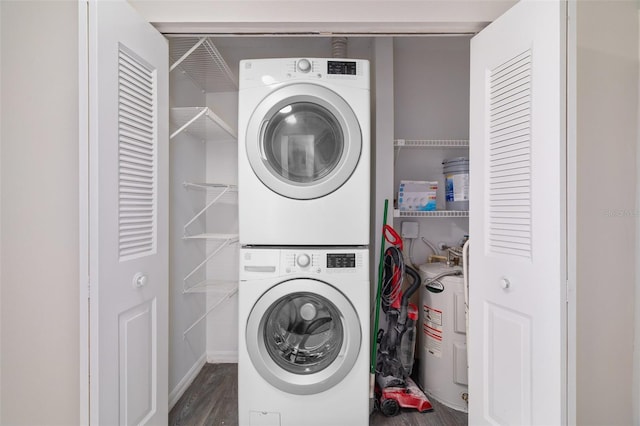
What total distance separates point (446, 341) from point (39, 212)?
83.6 inches

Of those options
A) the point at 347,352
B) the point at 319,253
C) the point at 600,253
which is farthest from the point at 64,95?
the point at 600,253

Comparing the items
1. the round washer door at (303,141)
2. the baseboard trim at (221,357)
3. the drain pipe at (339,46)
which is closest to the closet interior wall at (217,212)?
the baseboard trim at (221,357)

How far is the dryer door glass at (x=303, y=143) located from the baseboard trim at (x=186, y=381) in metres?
1.50

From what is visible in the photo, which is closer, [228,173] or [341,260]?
[341,260]

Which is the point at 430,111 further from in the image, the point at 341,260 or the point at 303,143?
the point at 341,260

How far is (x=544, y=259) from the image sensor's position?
1.10 meters

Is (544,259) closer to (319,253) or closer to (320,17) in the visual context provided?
(319,253)

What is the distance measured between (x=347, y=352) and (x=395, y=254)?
0.69 meters

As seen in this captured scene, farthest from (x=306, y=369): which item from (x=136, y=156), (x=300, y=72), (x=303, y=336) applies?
(x=300, y=72)

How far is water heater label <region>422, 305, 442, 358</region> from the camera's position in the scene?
195cm

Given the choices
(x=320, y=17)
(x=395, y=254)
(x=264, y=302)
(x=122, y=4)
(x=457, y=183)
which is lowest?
(x=264, y=302)

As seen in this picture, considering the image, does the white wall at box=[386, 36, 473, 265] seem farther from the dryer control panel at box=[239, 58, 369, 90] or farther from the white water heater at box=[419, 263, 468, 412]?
the dryer control panel at box=[239, 58, 369, 90]

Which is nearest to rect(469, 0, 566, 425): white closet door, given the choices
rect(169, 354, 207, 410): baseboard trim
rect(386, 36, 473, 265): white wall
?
rect(386, 36, 473, 265): white wall

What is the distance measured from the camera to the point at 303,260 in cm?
156
